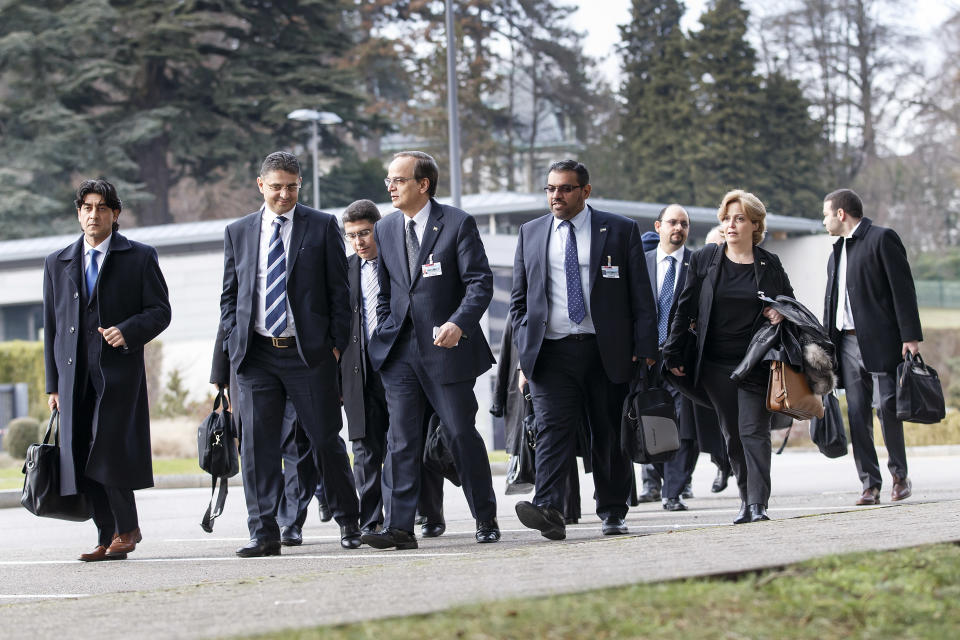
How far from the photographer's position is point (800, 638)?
4543mm

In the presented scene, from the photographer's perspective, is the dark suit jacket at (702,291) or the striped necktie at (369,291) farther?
the striped necktie at (369,291)

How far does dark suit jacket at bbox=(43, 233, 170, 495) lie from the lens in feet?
28.9

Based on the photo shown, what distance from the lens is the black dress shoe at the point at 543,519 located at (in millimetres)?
8445

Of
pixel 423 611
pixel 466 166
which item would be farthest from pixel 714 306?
pixel 466 166

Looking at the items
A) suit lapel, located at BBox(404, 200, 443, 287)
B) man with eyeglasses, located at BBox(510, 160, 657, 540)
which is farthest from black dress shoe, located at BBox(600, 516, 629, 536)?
suit lapel, located at BBox(404, 200, 443, 287)

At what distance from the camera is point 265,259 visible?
881cm

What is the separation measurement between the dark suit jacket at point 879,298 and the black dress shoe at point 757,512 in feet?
5.81

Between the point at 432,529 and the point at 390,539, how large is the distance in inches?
52.7

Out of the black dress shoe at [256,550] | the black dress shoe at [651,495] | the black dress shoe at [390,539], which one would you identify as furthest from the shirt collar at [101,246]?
the black dress shoe at [651,495]

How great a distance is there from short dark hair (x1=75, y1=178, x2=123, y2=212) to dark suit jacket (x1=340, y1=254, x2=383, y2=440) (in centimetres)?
151

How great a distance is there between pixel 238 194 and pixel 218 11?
1098 centimetres

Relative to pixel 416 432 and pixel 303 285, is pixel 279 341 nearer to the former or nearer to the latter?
pixel 303 285

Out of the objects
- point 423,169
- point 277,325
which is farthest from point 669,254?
point 277,325

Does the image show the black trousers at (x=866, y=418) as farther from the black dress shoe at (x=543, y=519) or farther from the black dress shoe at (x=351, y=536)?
the black dress shoe at (x=351, y=536)
